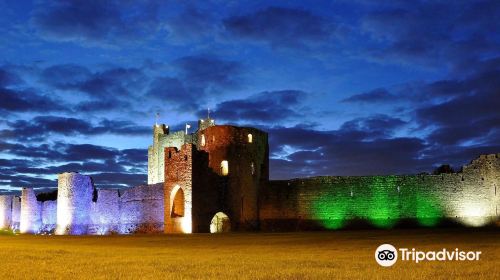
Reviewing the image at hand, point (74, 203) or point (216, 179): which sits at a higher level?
point (216, 179)

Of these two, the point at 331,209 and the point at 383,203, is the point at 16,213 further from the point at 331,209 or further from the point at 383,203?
the point at 383,203

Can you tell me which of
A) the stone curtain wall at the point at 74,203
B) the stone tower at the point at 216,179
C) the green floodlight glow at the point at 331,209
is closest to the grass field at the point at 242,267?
the stone tower at the point at 216,179

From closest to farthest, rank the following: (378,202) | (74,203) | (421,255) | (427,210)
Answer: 1. (421,255)
2. (427,210)
3. (378,202)
4. (74,203)

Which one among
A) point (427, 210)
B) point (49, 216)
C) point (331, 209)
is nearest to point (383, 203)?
point (427, 210)

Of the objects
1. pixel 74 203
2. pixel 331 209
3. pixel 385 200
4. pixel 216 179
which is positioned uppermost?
pixel 216 179

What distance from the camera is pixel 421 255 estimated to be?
14305mm

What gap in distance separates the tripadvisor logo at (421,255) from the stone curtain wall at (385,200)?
1828 centimetres

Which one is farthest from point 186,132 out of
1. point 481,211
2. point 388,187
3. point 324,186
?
point 481,211

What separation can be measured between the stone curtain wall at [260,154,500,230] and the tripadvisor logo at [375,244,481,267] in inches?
720

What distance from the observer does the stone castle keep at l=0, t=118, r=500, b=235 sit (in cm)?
3322

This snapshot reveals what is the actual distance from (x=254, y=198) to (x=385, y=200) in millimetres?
7992

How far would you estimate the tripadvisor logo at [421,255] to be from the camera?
43.3 feet

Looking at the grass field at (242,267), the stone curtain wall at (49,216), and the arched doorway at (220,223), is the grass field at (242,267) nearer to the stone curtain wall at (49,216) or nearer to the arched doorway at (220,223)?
the arched doorway at (220,223)

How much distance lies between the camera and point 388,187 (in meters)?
35.2
